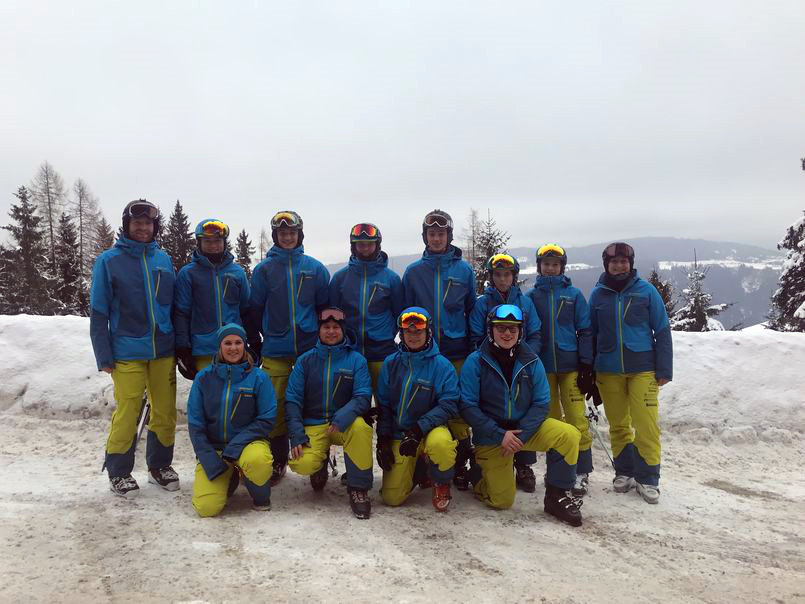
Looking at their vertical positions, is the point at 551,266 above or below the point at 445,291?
above

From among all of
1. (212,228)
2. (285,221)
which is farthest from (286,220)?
(212,228)

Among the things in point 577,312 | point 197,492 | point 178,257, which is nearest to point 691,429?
point 577,312

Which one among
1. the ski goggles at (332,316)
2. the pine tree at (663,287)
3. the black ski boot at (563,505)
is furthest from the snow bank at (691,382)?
the pine tree at (663,287)

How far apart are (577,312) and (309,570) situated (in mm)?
3690

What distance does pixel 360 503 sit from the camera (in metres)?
4.66

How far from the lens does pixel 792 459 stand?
6703 mm

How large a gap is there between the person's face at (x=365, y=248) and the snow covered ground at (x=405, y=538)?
252cm

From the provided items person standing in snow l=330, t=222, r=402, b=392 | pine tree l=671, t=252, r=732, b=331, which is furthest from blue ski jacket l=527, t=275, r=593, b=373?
pine tree l=671, t=252, r=732, b=331

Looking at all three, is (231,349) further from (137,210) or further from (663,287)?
(663,287)

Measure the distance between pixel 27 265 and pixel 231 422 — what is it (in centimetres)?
3451

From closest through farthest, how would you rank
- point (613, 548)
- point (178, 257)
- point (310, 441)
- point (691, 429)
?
point (613, 548), point (310, 441), point (691, 429), point (178, 257)

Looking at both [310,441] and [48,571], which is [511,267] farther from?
[48,571]

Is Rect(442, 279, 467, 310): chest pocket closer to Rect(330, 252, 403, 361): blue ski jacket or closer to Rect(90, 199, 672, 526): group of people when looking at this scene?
Rect(90, 199, 672, 526): group of people

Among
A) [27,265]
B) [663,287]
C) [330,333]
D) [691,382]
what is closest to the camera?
[330,333]
